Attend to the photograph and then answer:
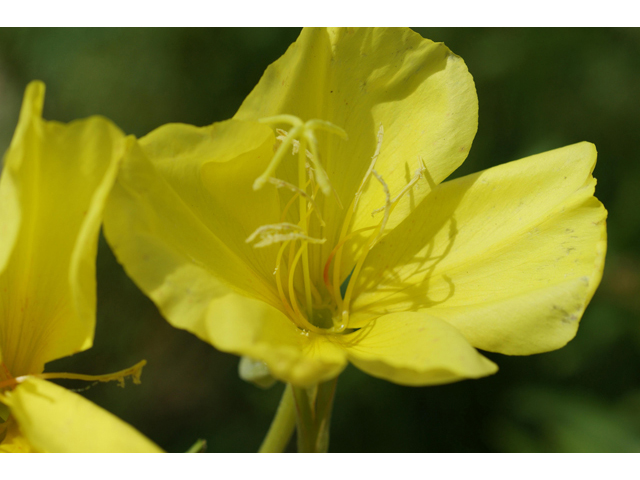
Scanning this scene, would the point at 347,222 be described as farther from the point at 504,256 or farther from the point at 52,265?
the point at 52,265

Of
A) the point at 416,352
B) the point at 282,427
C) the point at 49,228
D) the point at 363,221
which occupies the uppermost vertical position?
the point at 49,228

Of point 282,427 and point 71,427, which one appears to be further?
point 282,427

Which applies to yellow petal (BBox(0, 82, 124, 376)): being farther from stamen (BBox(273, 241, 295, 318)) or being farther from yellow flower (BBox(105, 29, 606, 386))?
stamen (BBox(273, 241, 295, 318))

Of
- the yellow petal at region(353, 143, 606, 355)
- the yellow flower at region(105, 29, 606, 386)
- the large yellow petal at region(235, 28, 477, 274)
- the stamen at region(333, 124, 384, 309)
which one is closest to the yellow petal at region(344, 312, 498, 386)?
the yellow flower at region(105, 29, 606, 386)

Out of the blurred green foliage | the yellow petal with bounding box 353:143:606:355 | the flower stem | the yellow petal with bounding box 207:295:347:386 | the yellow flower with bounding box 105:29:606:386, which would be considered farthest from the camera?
the blurred green foliage

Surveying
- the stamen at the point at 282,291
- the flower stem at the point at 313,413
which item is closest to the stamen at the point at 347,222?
the stamen at the point at 282,291

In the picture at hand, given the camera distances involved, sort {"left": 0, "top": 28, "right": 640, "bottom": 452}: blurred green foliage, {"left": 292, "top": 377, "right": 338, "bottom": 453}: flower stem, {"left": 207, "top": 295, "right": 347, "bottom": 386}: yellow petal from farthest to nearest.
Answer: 1. {"left": 0, "top": 28, "right": 640, "bottom": 452}: blurred green foliage
2. {"left": 292, "top": 377, "right": 338, "bottom": 453}: flower stem
3. {"left": 207, "top": 295, "right": 347, "bottom": 386}: yellow petal

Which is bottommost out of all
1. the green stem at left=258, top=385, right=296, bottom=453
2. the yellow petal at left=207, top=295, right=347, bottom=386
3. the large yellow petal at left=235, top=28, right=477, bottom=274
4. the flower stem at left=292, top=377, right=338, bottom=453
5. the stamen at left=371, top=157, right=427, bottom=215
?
the green stem at left=258, top=385, right=296, bottom=453

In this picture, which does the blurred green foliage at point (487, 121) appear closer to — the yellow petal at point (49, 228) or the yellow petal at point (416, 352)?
the yellow petal at point (416, 352)

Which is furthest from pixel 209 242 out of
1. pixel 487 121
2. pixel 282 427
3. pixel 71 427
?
pixel 487 121
